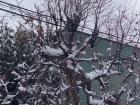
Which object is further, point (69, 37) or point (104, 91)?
point (104, 91)

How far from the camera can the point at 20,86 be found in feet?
62.7

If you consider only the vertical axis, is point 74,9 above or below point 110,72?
above

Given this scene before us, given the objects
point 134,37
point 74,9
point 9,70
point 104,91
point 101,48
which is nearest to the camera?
point 74,9

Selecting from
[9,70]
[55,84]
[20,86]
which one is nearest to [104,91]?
[55,84]

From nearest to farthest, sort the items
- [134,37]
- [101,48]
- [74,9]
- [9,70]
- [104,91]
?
[74,9] → [104,91] → [134,37] → [9,70] → [101,48]

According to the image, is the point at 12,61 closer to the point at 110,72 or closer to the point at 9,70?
the point at 9,70

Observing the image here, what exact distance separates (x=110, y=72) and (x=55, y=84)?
390 centimetres

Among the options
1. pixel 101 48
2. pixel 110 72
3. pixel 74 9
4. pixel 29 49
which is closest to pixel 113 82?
pixel 101 48

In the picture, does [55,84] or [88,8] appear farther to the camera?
[55,84]

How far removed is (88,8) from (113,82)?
28.0 ft

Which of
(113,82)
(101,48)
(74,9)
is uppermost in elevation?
(74,9)

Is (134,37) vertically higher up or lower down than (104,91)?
higher up

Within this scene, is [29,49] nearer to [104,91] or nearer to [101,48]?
[101,48]

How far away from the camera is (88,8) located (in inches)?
615
